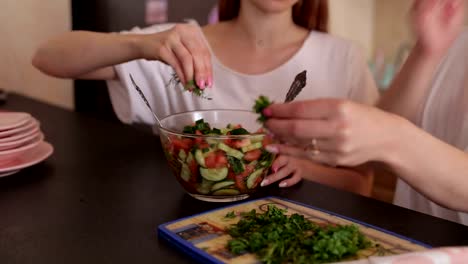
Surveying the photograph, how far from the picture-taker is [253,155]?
0.80 m

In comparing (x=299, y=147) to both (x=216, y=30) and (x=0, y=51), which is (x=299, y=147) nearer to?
(x=216, y=30)

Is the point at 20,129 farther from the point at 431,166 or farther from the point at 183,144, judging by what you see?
the point at 431,166

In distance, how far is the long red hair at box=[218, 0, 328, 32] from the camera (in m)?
1.44

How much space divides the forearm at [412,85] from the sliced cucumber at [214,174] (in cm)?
49

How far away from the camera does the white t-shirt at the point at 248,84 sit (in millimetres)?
1303

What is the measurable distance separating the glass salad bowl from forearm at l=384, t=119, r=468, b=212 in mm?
205

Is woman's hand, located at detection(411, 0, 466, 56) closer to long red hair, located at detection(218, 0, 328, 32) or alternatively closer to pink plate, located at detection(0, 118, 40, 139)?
long red hair, located at detection(218, 0, 328, 32)

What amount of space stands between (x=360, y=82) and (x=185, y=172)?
0.72 m

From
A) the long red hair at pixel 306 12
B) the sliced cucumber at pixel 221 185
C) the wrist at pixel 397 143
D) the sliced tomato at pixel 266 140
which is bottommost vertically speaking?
the sliced cucumber at pixel 221 185

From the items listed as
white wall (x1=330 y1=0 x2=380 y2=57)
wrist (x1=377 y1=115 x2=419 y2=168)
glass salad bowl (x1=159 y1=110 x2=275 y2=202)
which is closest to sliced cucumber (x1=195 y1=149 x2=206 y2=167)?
glass salad bowl (x1=159 y1=110 x2=275 y2=202)

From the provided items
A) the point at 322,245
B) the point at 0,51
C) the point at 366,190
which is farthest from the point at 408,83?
the point at 0,51

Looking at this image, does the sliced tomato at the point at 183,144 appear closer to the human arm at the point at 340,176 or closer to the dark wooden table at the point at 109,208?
the dark wooden table at the point at 109,208

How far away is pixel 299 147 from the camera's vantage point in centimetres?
65

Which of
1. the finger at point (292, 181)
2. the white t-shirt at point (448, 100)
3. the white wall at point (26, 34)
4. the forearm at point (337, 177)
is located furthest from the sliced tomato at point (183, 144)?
the white wall at point (26, 34)
